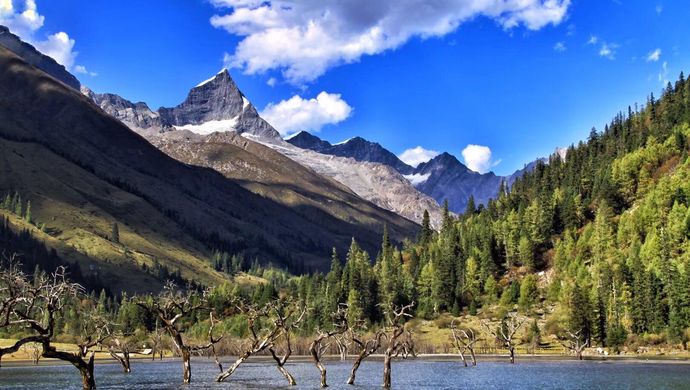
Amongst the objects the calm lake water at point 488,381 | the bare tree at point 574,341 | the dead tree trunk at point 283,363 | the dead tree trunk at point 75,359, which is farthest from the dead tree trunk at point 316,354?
the bare tree at point 574,341

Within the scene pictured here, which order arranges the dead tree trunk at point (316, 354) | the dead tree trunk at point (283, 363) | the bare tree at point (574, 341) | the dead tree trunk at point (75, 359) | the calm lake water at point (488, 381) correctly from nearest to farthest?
the dead tree trunk at point (75, 359) < the dead tree trunk at point (316, 354) < the dead tree trunk at point (283, 363) < the calm lake water at point (488, 381) < the bare tree at point (574, 341)

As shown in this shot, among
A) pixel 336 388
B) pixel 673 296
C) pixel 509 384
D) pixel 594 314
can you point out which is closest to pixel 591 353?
pixel 594 314

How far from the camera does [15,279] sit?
6375cm

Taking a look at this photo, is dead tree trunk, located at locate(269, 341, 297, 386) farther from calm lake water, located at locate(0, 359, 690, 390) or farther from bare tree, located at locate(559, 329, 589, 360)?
bare tree, located at locate(559, 329, 589, 360)

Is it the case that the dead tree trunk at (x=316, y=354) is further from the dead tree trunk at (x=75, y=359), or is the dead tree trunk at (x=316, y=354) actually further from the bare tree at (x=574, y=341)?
the bare tree at (x=574, y=341)

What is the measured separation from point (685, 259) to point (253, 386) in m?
131

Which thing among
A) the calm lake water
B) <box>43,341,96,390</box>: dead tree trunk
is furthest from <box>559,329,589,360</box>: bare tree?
<box>43,341,96,390</box>: dead tree trunk

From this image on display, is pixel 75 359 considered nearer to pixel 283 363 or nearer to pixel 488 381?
pixel 283 363

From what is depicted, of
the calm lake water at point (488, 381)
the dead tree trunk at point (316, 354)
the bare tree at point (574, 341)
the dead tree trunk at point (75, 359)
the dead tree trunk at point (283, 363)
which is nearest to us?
the dead tree trunk at point (75, 359)

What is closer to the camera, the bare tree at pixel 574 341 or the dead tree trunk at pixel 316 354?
the dead tree trunk at pixel 316 354

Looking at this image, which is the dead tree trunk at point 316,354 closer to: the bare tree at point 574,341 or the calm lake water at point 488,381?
the calm lake water at point 488,381

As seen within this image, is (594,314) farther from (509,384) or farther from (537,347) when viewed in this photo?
(509,384)

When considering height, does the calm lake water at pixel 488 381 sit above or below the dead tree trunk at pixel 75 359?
below

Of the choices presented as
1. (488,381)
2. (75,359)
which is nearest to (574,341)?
(488,381)
